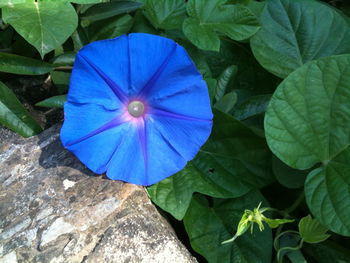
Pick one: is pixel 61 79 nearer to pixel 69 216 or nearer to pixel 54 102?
pixel 54 102

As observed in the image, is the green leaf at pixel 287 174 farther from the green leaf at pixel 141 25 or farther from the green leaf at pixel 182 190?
the green leaf at pixel 141 25

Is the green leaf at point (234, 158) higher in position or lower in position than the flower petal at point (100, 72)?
lower

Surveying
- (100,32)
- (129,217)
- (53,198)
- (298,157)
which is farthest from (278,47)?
(53,198)

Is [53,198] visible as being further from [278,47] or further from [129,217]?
[278,47]

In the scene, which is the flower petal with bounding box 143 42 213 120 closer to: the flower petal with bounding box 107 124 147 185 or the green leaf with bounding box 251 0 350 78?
the flower petal with bounding box 107 124 147 185

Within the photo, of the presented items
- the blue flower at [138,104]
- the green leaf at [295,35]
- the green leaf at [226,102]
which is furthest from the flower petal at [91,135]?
the green leaf at [295,35]

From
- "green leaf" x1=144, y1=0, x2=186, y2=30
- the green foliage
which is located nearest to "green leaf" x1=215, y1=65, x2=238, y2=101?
the green foliage

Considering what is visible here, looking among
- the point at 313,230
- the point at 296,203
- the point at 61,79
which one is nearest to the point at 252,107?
the point at 296,203
